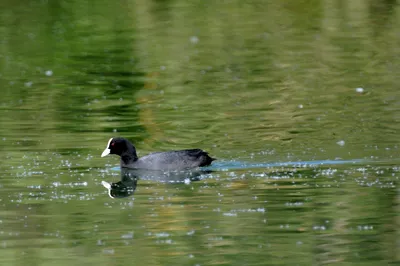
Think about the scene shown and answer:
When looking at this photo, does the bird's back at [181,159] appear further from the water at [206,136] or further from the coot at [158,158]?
the water at [206,136]

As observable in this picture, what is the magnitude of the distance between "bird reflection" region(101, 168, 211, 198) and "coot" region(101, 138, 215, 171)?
76mm

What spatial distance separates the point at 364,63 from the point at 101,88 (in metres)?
5.35

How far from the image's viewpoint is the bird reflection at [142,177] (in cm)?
1245

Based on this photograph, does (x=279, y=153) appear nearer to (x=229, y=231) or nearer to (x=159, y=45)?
(x=229, y=231)

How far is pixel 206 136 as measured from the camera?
15102mm

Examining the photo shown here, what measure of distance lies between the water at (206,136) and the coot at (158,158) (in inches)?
7.4

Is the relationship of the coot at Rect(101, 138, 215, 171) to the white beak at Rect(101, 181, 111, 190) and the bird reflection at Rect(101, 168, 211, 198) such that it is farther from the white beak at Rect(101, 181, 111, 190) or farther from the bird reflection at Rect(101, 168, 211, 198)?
the white beak at Rect(101, 181, 111, 190)

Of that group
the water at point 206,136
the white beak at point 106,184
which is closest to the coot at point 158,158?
the water at point 206,136

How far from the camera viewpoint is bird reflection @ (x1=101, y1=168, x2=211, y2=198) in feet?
40.9

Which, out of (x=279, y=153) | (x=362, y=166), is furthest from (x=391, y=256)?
(x=279, y=153)

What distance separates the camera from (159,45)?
2488cm

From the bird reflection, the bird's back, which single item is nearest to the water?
the bird reflection

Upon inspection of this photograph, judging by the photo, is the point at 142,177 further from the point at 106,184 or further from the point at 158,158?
the point at 106,184

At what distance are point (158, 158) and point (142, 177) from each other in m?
0.32
